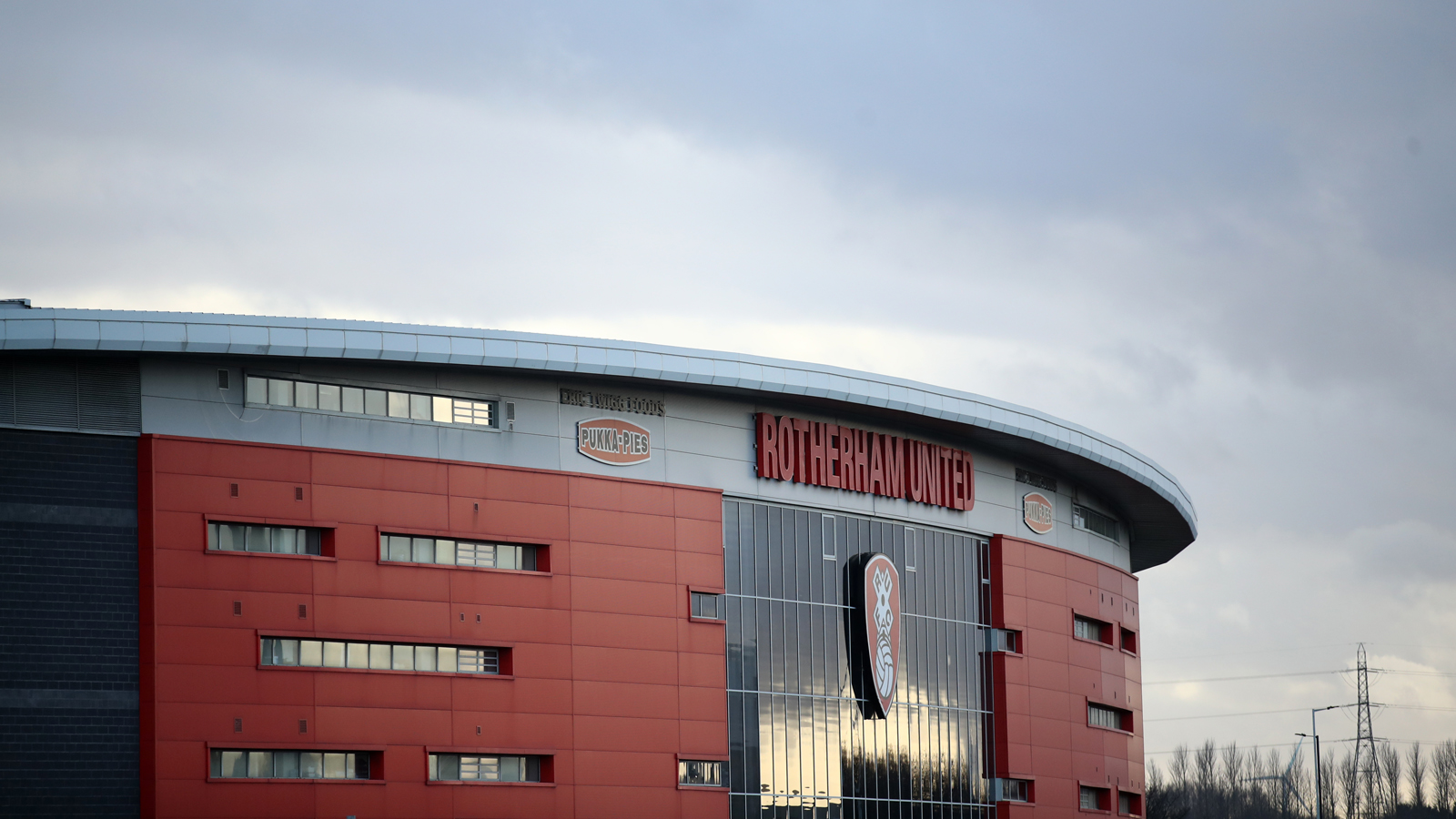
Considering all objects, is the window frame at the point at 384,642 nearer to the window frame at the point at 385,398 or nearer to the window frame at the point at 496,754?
the window frame at the point at 496,754

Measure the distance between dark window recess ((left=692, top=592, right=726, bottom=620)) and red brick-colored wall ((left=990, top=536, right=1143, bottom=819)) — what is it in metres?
12.3

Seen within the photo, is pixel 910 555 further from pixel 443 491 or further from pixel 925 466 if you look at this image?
pixel 443 491

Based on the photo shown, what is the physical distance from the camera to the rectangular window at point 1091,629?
5809 cm

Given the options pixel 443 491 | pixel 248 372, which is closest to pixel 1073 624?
pixel 443 491

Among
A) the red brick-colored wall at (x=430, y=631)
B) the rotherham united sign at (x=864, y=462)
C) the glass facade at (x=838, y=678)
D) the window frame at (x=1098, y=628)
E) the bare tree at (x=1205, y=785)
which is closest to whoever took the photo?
the red brick-colored wall at (x=430, y=631)

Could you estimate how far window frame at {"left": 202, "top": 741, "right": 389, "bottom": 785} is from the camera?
36.2m

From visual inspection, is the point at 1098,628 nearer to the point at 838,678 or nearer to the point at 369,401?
the point at 838,678

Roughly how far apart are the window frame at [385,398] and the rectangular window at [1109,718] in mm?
27181

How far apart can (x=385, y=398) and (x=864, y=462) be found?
52.6 ft

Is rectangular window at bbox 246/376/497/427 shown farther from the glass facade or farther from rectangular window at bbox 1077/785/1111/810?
rectangular window at bbox 1077/785/1111/810

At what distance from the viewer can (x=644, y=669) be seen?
43062mm

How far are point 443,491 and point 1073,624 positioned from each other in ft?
86.2

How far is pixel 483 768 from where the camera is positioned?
132ft

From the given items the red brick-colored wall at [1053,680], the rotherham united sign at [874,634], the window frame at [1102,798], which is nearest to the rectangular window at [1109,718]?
the red brick-colored wall at [1053,680]
